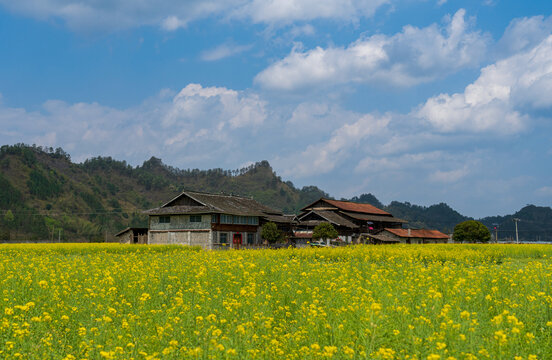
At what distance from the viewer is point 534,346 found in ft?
21.4

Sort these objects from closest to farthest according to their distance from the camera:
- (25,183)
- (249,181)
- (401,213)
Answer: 1. (25,183)
2. (249,181)
3. (401,213)

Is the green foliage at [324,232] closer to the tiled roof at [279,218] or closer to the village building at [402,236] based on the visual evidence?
the tiled roof at [279,218]

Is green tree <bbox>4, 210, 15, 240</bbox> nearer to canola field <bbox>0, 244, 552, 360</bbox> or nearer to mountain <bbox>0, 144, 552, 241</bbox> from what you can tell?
mountain <bbox>0, 144, 552, 241</bbox>

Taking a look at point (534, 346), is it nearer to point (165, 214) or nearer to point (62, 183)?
point (165, 214)

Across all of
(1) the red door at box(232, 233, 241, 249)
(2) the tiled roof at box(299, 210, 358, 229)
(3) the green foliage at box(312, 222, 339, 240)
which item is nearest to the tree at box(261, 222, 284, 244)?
(1) the red door at box(232, 233, 241, 249)

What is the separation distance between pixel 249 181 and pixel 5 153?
87.1 m

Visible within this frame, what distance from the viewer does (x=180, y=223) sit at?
4759 cm

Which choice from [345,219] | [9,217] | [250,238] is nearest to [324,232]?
[250,238]

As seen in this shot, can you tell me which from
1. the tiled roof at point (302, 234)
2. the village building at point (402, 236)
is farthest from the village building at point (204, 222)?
the village building at point (402, 236)

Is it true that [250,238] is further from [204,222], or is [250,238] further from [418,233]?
[418,233]

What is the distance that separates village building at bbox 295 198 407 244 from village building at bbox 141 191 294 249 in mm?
9172

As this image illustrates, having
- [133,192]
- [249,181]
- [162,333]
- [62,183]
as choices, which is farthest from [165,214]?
[249,181]

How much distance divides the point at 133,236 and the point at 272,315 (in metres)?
47.1

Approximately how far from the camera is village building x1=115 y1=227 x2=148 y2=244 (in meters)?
51.9
